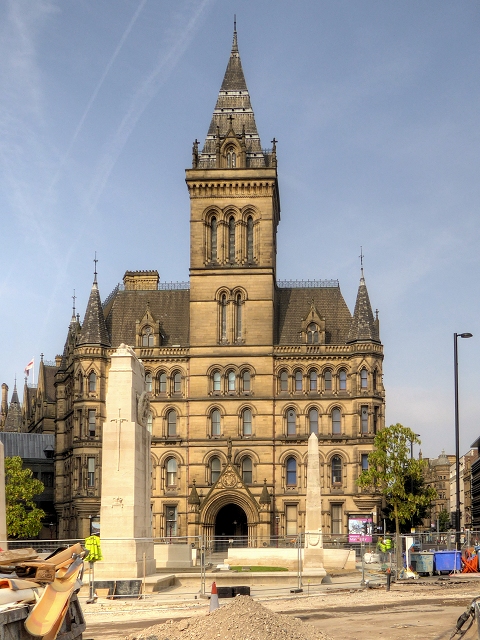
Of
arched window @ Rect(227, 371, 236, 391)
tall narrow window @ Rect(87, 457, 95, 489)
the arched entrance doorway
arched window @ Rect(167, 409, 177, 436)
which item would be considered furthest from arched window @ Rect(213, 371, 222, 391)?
tall narrow window @ Rect(87, 457, 95, 489)

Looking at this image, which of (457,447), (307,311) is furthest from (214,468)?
(457,447)

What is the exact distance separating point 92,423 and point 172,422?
19.4 feet

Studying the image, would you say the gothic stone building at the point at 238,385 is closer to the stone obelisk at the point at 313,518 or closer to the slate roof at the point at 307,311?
the slate roof at the point at 307,311

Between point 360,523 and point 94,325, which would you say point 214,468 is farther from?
point 94,325

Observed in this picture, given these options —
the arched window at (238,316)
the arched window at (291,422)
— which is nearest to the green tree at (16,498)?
the arched window at (238,316)

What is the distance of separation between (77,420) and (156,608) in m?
47.8

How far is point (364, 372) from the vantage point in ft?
235

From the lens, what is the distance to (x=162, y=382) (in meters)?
73.2

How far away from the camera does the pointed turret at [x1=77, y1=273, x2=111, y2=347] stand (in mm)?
73562

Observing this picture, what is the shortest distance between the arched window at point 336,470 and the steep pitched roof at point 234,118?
23.0 metres

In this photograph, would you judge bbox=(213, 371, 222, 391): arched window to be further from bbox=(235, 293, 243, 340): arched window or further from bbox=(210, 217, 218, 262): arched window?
bbox=(210, 217, 218, 262): arched window

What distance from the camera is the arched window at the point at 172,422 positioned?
72688 mm

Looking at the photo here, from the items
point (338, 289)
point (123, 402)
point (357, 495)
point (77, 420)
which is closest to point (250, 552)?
point (123, 402)

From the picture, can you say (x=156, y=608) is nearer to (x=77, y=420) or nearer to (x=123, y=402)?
(x=123, y=402)
